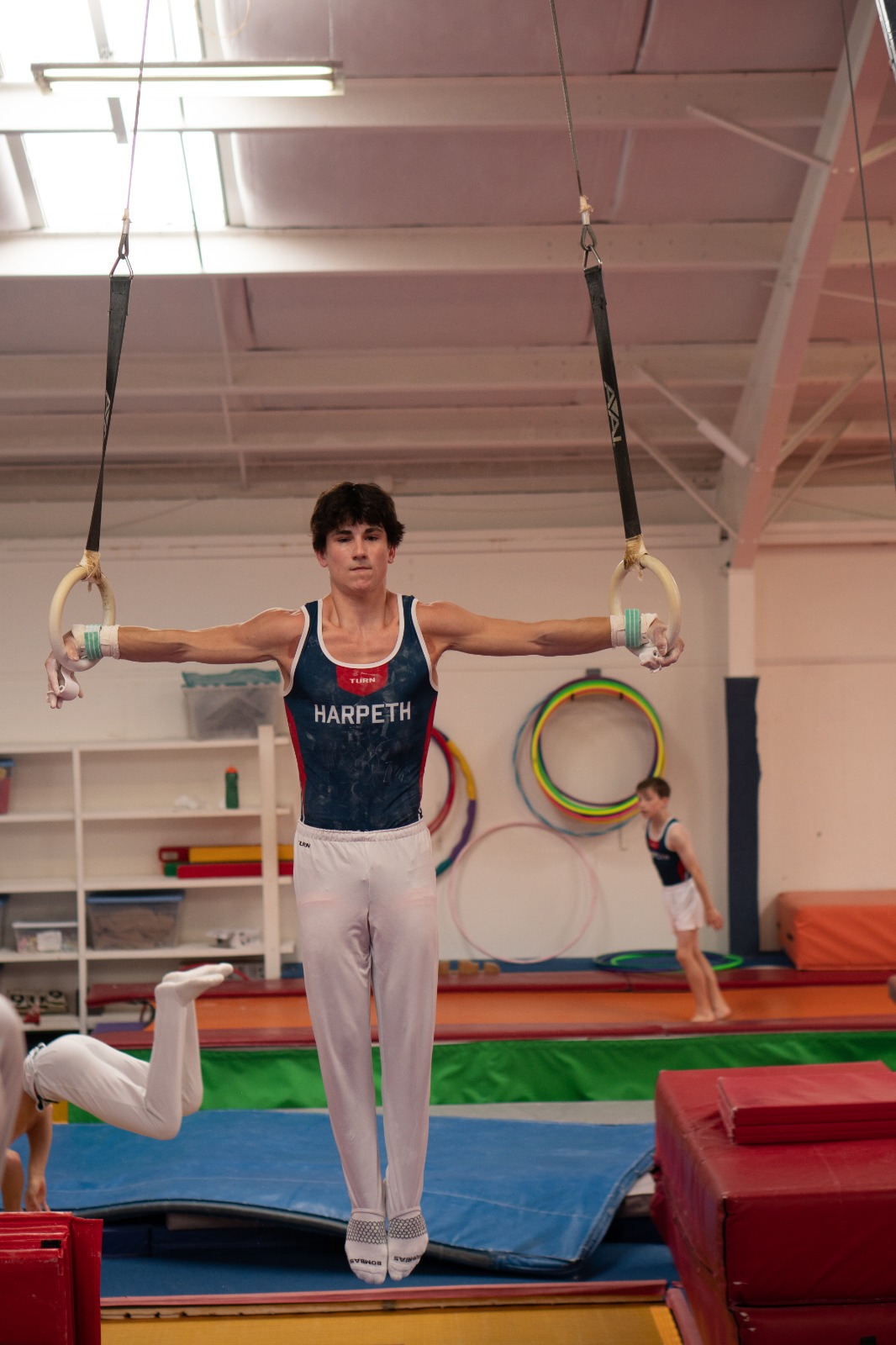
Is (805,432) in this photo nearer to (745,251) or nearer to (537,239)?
(745,251)

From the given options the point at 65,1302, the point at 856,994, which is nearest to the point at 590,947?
the point at 856,994

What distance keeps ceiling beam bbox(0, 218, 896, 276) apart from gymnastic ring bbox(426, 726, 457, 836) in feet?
12.1

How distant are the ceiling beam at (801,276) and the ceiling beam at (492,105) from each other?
0.33 m

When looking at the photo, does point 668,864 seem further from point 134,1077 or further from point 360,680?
point 360,680

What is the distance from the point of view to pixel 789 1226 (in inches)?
129

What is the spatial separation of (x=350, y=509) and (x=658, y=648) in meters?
0.92

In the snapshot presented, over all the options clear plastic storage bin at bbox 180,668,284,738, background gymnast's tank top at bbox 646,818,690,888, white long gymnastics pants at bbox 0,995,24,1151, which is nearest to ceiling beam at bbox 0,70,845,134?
background gymnast's tank top at bbox 646,818,690,888

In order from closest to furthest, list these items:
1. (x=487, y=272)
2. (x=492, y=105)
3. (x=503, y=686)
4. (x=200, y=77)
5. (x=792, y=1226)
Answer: (x=792, y=1226)
(x=200, y=77)
(x=492, y=105)
(x=487, y=272)
(x=503, y=686)

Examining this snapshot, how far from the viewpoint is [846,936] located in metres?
8.46

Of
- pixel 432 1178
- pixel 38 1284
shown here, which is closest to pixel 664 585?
pixel 38 1284

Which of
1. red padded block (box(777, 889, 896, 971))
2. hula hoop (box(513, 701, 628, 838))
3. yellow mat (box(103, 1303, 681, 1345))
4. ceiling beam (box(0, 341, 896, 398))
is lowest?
yellow mat (box(103, 1303, 681, 1345))

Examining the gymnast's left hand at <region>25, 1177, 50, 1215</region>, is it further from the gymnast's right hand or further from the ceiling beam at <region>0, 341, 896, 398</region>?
the ceiling beam at <region>0, 341, 896, 398</region>

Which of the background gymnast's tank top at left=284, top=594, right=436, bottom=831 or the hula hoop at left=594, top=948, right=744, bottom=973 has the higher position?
the background gymnast's tank top at left=284, top=594, right=436, bottom=831

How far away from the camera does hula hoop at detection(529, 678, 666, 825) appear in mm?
8812
